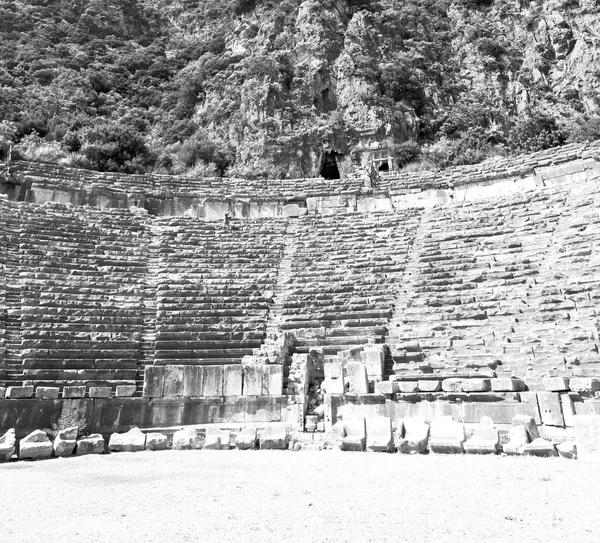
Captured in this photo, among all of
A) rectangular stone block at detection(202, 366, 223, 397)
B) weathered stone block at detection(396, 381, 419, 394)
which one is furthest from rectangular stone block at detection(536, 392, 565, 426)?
rectangular stone block at detection(202, 366, 223, 397)

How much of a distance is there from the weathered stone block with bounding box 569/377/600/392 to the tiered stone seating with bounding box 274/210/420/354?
3869 mm

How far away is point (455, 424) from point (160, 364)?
5.90m

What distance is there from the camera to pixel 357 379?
8664 mm

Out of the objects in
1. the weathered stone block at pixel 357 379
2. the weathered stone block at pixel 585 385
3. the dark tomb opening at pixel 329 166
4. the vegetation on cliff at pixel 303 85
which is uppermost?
the vegetation on cliff at pixel 303 85

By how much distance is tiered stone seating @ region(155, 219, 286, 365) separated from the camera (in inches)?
408

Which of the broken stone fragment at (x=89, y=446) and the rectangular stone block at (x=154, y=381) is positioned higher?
the rectangular stone block at (x=154, y=381)

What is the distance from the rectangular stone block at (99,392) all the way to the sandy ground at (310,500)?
2.37 metres

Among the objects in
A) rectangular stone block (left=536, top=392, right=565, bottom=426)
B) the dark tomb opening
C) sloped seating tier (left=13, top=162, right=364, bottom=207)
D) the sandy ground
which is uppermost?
the dark tomb opening

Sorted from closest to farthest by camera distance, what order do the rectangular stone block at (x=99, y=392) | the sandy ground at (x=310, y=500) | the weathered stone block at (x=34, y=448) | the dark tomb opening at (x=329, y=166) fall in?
the sandy ground at (x=310, y=500)
the weathered stone block at (x=34, y=448)
the rectangular stone block at (x=99, y=392)
the dark tomb opening at (x=329, y=166)

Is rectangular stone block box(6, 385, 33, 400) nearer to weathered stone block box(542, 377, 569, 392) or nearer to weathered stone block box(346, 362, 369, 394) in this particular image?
weathered stone block box(346, 362, 369, 394)

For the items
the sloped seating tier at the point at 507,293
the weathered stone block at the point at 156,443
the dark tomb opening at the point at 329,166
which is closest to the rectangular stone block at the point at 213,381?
the weathered stone block at the point at 156,443

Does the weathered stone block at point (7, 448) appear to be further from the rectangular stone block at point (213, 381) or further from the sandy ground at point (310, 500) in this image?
the rectangular stone block at point (213, 381)

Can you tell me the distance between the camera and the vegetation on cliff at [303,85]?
83.6 ft

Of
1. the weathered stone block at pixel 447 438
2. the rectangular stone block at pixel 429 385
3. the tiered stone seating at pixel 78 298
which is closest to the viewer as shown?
the weathered stone block at pixel 447 438
